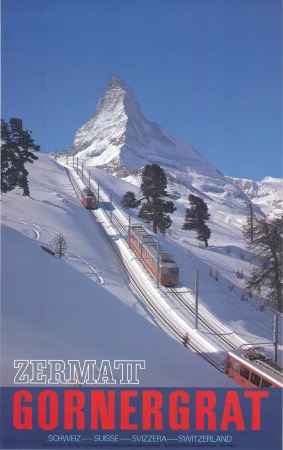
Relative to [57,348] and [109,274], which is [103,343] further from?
[109,274]

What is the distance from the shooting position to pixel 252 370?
563 inches

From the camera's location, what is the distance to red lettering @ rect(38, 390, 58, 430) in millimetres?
9398

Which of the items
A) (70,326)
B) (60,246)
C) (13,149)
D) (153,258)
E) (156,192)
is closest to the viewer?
(70,326)

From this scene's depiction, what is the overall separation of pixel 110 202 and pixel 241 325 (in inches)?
1711

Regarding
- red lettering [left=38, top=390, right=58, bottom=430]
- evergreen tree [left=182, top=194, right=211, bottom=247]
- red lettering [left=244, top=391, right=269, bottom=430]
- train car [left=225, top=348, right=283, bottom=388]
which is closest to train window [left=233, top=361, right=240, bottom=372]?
train car [left=225, top=348, right=283, bottom=388]

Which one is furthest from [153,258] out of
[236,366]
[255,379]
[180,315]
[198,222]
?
[255,379]

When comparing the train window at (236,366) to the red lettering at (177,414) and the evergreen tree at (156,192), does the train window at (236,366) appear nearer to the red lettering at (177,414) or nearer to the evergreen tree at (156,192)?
the red lettering at (177,414)

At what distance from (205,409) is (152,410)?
1362 millimetres

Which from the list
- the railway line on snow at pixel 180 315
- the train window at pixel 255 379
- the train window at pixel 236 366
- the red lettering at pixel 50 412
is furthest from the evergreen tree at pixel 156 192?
the red lettering at pixel 50 412

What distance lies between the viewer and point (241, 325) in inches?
1000

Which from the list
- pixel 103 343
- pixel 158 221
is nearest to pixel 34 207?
pixel 158 221

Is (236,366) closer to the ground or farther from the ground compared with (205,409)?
closer to the ground

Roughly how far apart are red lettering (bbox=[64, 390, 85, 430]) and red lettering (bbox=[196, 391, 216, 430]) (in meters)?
2.93

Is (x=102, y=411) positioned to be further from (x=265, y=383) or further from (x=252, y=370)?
(x=252, y=370)
